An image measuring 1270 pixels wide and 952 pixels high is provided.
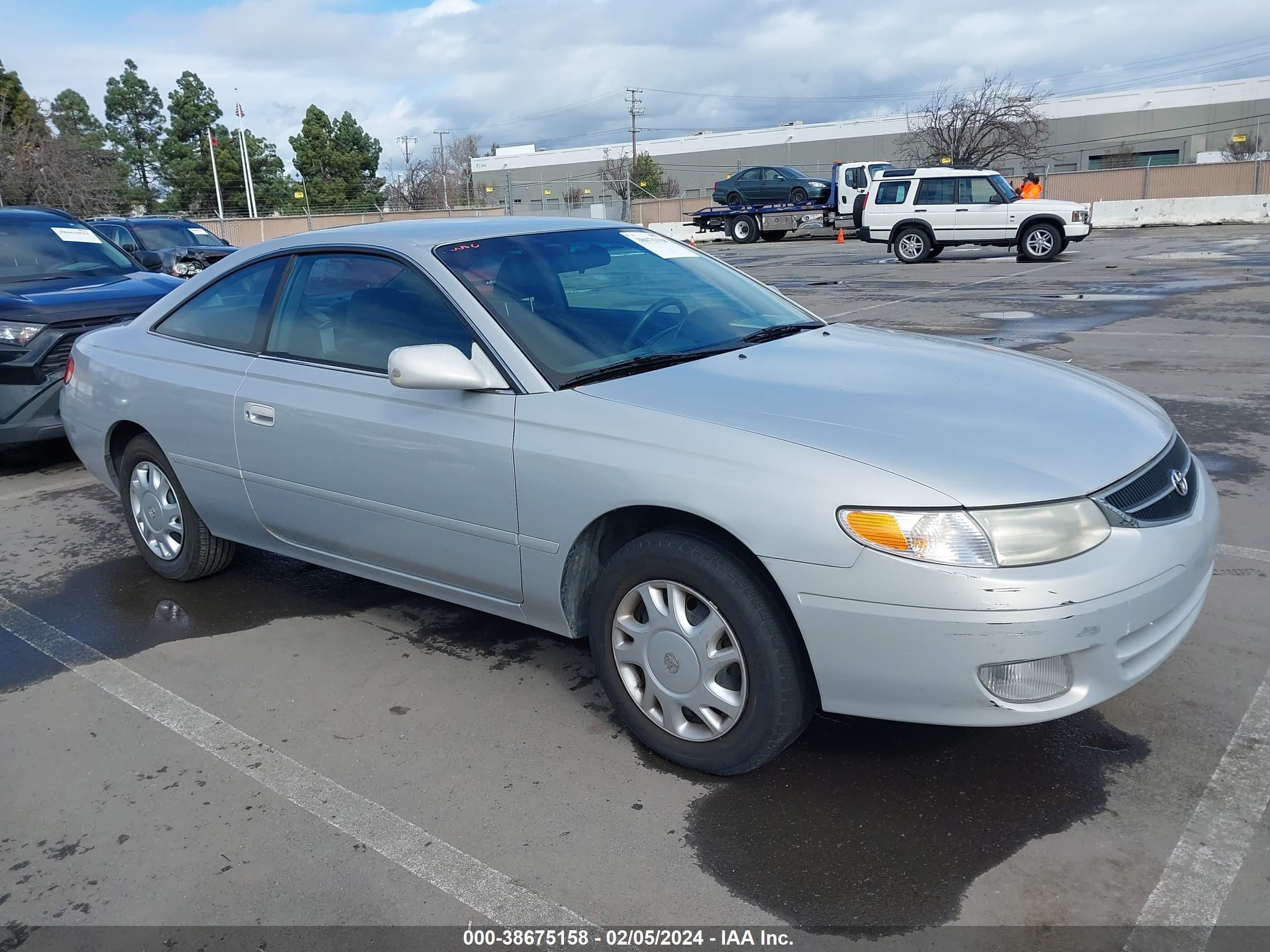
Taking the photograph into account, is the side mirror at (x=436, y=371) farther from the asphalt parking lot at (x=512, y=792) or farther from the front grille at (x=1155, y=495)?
the front grille at (x=1155, y=495)

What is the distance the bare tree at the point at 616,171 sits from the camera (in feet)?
213

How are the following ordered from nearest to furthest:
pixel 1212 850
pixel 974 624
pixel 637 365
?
pixel 974 624 → pixel 1212 850 → pixel 637 365

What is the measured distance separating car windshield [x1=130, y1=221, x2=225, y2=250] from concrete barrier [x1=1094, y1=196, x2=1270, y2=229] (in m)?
26.1

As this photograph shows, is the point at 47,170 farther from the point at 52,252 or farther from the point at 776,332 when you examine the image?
the point at 776,332

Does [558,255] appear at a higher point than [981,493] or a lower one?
higher

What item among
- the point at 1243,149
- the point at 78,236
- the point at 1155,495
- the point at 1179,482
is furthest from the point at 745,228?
the point at 1243,149

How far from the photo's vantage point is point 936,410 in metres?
3.02

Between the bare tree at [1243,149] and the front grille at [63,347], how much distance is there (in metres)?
54.9

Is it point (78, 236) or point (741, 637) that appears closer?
point (741, 637)

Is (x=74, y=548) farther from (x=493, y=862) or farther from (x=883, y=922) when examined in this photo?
(x=883, y=922)

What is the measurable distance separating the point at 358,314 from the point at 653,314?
3.65ft

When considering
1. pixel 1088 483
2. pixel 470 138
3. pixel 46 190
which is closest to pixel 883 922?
pixel 1088 483

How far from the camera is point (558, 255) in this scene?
392 centimetres

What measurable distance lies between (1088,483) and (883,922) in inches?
47.7
